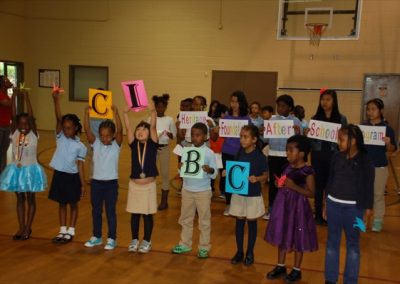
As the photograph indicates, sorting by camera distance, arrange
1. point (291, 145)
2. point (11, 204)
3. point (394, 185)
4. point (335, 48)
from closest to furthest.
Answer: point (291, 145) → point (11, 204) → point (394, 185) → point (335, 48)

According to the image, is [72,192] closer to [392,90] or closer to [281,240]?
[281,240]

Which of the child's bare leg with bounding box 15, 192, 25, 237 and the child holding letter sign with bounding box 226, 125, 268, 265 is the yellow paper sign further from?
the child holding letter sign with bounding box 226, 125, 268, 265

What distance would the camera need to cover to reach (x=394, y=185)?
8195 mm

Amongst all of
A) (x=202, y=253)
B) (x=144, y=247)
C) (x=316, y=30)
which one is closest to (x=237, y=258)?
(x=202, y=253)

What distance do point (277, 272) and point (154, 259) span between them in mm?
1164

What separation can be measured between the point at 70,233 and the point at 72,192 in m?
0.46

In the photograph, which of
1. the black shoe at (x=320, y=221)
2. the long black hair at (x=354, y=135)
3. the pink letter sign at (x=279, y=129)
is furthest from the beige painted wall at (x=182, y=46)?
the long black hair at (x=354, y=135)

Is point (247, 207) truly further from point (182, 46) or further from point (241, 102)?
point (182, 46)

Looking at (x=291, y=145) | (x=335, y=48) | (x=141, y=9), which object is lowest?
(x=291, y=145)

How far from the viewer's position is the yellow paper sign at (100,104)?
13.7 feet

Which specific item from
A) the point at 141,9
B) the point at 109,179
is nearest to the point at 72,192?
the point at 109,179

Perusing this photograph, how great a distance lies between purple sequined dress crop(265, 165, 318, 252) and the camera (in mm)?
3555

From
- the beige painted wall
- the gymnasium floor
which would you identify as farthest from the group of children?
the beige painted wall

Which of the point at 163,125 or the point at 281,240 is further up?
the point at 163,125
